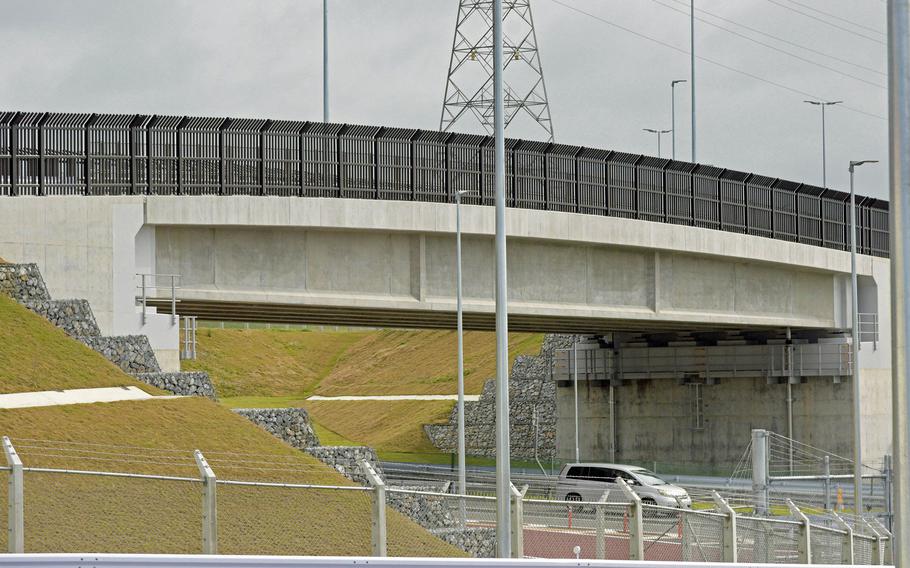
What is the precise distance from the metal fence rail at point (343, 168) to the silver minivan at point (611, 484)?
7984 millimetres

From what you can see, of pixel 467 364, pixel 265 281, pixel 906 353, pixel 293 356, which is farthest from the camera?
pixel 293 356

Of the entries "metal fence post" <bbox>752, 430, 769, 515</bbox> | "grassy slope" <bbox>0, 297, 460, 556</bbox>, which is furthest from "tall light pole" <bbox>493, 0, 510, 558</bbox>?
"metal fence post" <bbox>752, 430, 769, 515</bbox>

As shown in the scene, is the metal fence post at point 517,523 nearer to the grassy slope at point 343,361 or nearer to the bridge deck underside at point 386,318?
the bridge deck underside at point 386,318

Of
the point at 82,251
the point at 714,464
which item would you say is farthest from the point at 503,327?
the point at 714,464

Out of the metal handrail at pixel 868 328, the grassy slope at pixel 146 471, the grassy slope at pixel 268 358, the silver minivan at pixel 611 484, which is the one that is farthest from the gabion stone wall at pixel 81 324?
the grassy slope at pixel 268 358

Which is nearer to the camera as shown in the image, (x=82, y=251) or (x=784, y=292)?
(x=82, y=251)

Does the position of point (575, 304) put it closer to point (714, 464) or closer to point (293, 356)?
point (714, 464)

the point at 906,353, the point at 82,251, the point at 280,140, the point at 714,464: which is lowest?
the point at 714,464

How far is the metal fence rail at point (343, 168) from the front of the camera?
1326 inches

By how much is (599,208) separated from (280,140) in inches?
442

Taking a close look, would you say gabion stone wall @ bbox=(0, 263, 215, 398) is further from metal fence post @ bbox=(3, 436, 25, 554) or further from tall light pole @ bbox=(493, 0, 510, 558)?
metal fence post @ bbox=(3, 436, 25, 554)

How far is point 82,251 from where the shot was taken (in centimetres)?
3269

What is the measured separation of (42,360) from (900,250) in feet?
63.2

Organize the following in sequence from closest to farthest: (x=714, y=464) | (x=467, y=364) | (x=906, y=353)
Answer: (x=906, y=353)
(x=714, y=464)
(x=467, y=364)
